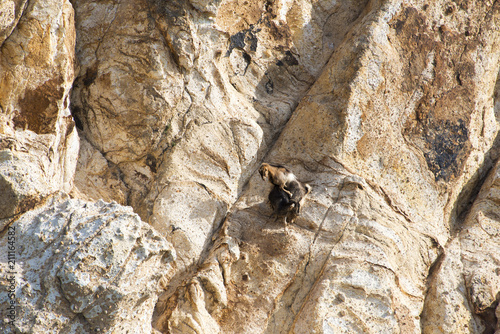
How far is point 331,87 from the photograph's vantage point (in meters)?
3.55

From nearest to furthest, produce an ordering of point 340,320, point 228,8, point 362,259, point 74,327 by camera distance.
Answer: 1. point 74,327
2. point 340,320
3. point 362,259
4. point 228,8

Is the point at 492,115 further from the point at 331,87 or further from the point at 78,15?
the point at 78,15

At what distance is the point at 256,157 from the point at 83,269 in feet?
5.67


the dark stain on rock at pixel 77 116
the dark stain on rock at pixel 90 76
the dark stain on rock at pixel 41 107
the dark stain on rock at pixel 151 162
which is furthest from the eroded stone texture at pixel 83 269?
the dark stain on rock at pixel 90 76

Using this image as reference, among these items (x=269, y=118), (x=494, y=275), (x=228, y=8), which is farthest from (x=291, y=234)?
(x=228, y=8)

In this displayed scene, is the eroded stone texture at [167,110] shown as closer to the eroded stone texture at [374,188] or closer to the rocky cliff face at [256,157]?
the rocky cliff face at [256,157]

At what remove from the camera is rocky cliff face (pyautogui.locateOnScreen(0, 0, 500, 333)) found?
2664 mm

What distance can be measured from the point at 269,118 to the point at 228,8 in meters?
1.00

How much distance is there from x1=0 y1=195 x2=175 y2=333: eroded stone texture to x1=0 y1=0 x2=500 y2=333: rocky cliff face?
12mm

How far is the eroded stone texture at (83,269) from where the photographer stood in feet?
7.23

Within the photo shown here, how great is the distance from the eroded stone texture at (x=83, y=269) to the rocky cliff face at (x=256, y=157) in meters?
0.01

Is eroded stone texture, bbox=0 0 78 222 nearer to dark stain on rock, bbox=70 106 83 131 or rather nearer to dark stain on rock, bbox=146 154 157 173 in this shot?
dark stain on rock, bbox=70 106 83 131

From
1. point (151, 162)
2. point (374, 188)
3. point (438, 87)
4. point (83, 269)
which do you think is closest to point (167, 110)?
point (151, 162)

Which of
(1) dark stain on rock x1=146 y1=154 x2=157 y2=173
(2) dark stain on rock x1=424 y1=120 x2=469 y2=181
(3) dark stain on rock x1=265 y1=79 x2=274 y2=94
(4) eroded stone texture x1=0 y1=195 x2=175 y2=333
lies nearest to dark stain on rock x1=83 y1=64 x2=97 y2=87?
(1) dark stain on rock x1=146 y1=154 x2=157 y2=173
